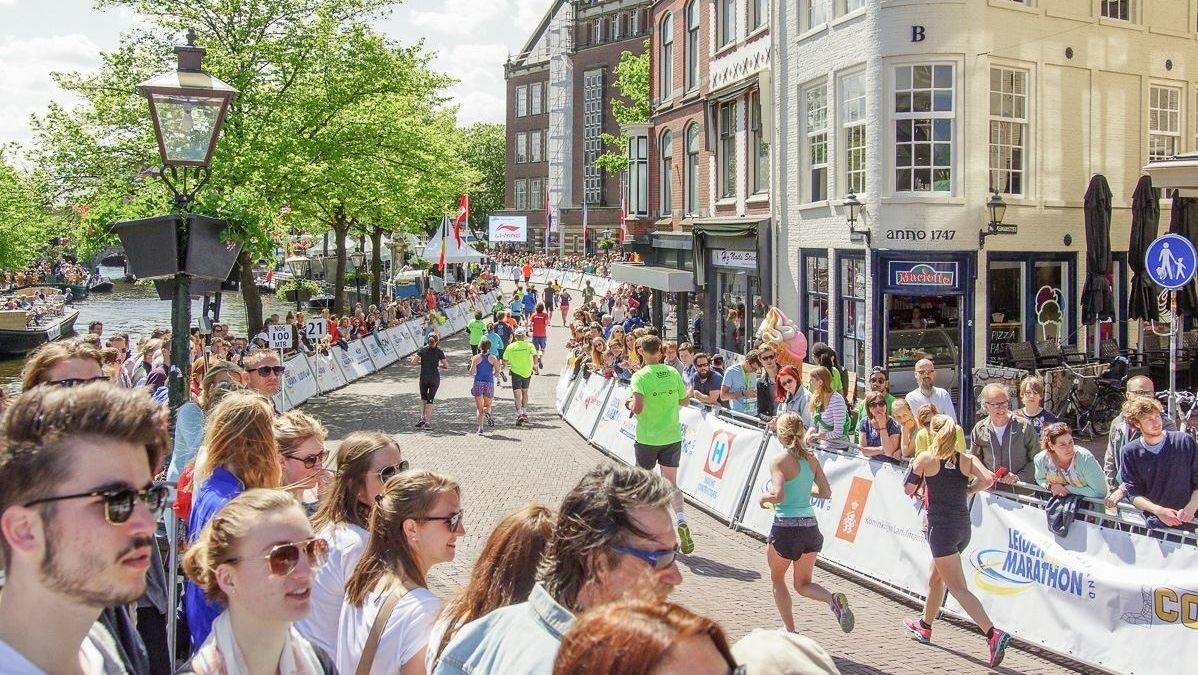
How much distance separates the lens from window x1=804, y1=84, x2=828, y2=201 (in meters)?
21.5

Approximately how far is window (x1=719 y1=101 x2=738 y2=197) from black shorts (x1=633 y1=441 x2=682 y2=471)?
16035 mm

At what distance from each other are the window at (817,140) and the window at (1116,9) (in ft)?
15.7

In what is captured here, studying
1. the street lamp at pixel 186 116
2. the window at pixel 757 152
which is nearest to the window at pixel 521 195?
Result: the window at pixel 757 152

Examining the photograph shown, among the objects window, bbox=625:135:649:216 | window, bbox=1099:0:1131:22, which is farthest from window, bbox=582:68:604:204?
window, bbox=1099:0:1131:22

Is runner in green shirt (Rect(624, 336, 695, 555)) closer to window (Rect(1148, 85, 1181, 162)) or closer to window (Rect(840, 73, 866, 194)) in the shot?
window (Rect(840, 73, 866, 194))

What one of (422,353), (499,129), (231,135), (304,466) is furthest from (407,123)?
(499,129)

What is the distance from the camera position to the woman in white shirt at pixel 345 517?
14.0 ft

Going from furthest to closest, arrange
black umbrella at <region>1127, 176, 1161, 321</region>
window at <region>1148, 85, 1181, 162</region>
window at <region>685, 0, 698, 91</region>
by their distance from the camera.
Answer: window at <region>685, 0, 698, 91</region>, window at <region>1148, 85, 1181, 162</region>, black umbrella at <region>1127, 176, 1161, 321</region>

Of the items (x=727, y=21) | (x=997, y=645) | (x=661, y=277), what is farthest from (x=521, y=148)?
(x=997, y=645)

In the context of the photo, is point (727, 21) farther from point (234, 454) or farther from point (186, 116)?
point (234, 454)

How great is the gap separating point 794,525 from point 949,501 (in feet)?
3.42

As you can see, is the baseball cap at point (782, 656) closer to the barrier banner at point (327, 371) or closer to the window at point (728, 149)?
the barrier banner at point (327, 371)

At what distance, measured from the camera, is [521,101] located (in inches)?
3853

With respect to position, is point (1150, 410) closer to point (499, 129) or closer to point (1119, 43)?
point (1119, 43)
